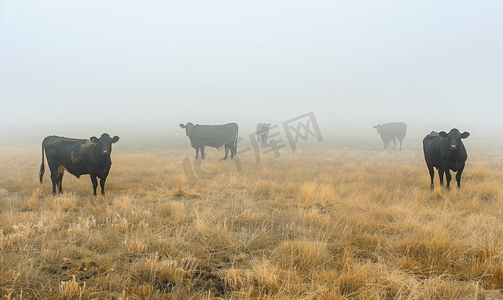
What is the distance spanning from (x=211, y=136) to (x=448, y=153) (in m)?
12.6

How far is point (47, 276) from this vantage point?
2.62 meters

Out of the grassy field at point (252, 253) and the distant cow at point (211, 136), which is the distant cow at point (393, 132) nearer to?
the distant cow at point (211, 136)

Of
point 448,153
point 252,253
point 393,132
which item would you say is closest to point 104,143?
point 252,253

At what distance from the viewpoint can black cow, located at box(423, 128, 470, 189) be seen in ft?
20.5

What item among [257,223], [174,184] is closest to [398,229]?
[257,223]

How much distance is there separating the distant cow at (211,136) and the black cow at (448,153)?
10659 millimetres

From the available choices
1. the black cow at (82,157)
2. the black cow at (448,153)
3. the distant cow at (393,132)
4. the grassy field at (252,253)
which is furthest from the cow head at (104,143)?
the distant cow at (393,132)

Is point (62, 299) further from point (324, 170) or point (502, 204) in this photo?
point (324, 170)

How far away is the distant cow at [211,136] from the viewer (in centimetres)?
1538

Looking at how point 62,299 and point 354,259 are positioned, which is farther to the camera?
point 354,259

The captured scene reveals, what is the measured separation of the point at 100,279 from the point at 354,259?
3.13m

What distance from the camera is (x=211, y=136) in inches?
623

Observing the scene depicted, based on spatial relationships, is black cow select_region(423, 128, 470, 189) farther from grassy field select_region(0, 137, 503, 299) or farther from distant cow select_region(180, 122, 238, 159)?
distant cow select_region(180, 122, 238, 159)
